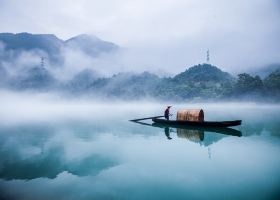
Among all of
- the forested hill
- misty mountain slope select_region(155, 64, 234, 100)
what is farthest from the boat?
misty mountain slope select_region(155, 64, 234, 100)

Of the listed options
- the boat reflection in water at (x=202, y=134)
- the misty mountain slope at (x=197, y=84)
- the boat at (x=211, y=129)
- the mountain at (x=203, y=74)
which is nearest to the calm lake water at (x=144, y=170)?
the boat reflection in water at (x=202, y=134)

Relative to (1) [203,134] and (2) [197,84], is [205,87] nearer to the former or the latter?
(2) [197,84]

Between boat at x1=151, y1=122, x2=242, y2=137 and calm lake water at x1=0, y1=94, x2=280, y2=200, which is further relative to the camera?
boat at x1=151, y1=122, x2=242, y2=137

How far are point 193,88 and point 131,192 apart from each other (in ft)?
445

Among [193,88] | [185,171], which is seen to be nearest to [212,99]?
[193,88]

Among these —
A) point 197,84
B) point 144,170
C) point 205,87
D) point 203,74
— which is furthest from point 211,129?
point 203,74

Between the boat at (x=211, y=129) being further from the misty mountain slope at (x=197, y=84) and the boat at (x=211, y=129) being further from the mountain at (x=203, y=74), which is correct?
the mountain at (x=203, y=74)

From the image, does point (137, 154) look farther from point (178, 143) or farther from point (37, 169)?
point (37, 169)

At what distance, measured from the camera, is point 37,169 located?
14.1 metres

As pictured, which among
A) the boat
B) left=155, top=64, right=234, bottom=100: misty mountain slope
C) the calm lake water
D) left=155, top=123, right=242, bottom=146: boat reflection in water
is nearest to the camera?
the calm lake water

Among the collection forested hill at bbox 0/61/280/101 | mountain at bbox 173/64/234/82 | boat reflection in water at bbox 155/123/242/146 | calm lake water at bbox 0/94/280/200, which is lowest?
calm lake water at bbox 0/94/280/200

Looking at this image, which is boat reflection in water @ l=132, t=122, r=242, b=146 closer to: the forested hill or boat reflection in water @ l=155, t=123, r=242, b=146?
boat reflection in water @ l=155, t=123, r=242, b=146

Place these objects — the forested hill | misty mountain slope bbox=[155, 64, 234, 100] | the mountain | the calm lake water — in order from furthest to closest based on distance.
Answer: the mountain
misty mountain slope bbox=[155, 64, 234, 100]
the forested hill
the calm lake water

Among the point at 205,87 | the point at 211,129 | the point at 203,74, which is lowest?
the point at 211,129
